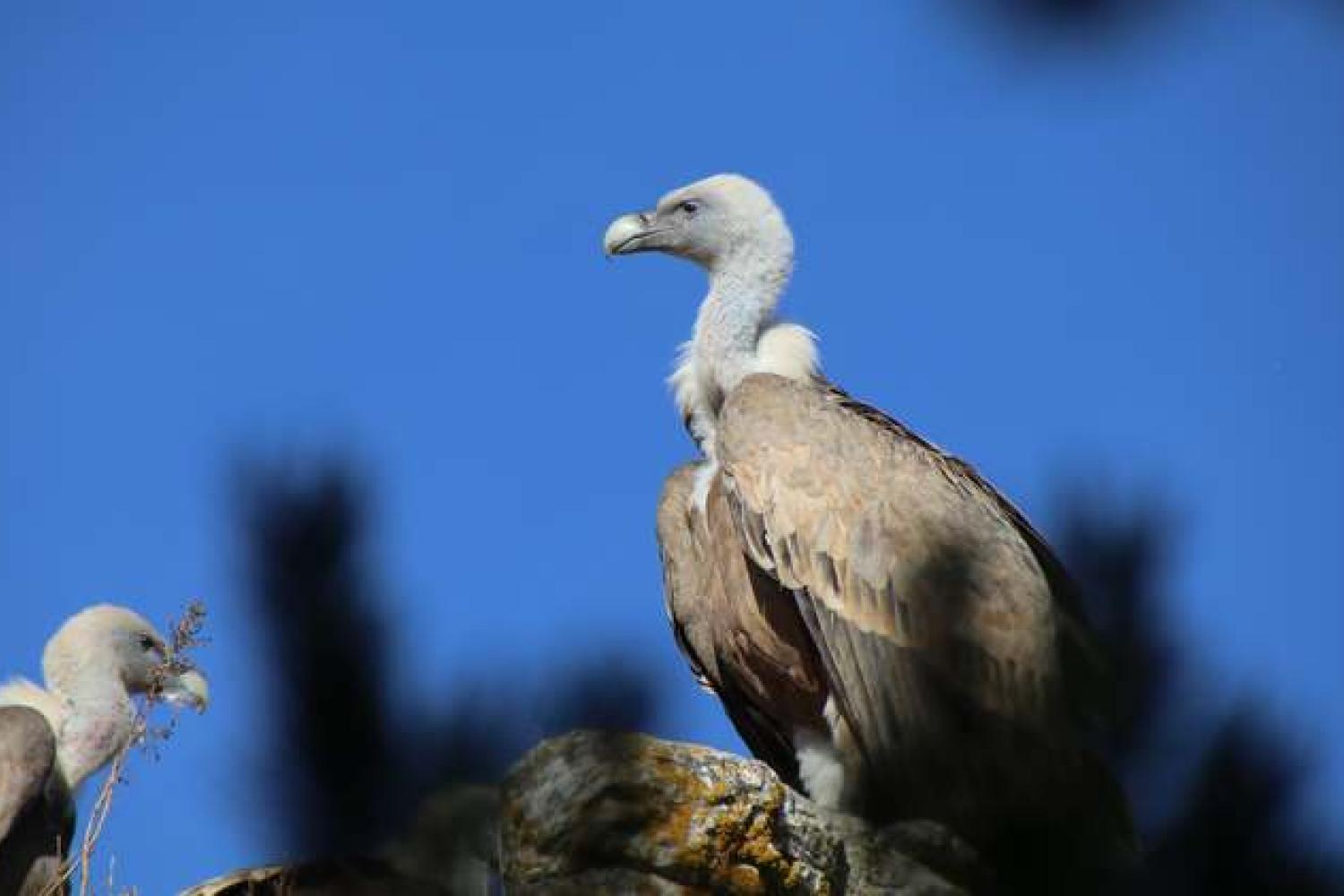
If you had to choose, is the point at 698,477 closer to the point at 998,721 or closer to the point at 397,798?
the point at 998,721

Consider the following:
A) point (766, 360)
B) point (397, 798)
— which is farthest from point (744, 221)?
point (397, 798)

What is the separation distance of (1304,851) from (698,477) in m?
4.99

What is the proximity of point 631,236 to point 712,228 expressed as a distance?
0.41m

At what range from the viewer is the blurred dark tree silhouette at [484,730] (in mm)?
4188

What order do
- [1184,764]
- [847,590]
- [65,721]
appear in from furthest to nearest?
[65,721] → [847,590] → [1184,764]

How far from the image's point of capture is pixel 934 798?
6.71 metres

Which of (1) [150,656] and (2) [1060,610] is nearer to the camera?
(2) [1060,610]

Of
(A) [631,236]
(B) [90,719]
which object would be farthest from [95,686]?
(A) [631,236]

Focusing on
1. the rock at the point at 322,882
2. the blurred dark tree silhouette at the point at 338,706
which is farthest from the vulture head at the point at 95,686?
the blurred dark tree silhouette at the point at 338,706

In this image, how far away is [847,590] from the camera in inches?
322

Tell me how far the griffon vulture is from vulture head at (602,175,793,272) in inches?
118

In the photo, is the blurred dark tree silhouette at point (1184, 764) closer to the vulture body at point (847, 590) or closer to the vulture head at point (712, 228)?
the vulture body at point (847, 590)

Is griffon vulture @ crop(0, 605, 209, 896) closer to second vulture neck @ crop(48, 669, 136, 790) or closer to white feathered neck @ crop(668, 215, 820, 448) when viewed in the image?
second vulture neck @ crop(48, 669, 136, 790)

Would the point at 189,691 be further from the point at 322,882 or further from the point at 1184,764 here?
the point at 1184,764
